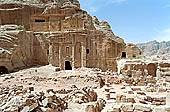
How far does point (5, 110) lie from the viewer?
23.8 feet

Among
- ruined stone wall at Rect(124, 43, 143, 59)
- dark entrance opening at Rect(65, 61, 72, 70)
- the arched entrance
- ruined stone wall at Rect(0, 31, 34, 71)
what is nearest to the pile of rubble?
ruined stone wall at Rect(0, 31, 34, 71)

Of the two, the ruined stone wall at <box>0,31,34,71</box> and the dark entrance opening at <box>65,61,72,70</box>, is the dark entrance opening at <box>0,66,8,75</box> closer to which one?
the ruined stone wall at <box>0,31,34,71</box>

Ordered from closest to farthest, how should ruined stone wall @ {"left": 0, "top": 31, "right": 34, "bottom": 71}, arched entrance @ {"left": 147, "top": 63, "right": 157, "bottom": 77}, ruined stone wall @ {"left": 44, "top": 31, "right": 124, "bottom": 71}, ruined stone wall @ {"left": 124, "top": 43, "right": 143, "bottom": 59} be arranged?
ruined stone wall @ {"left": 0, "top": 31, "right": 34, "bottom": 71}
arched entrance @ {"left": 147, "top": 63, "right": 157, "bottom": 77}
ruined stone wall @ {"left": 44, "top": 31, "right": 124, "bottom": 71}
ruined stone wall @ {"left": 124, "top": 43, "right": 143, "bottom": 59}

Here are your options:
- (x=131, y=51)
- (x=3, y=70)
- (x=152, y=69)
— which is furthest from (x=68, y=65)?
(x=152, y=69)

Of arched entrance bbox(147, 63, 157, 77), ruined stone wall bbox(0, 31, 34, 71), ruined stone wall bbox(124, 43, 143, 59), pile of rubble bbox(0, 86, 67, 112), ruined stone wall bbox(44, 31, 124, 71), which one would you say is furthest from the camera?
ruined stone wall bbox(124, 43, 143, 59)

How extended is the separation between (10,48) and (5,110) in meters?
18.8

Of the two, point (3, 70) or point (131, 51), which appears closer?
point (3, 70)

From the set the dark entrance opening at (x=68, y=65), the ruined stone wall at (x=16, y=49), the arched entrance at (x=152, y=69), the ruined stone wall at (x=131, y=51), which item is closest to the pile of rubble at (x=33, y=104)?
the ruined stone wall at (x=16, y=49)

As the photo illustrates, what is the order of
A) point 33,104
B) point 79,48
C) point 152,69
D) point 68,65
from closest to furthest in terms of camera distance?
point 33,104 < point 152,69 < point 79,48 < point 68,65

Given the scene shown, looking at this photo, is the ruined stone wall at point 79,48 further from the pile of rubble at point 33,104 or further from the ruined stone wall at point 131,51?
the pile of rubble at point 33,104

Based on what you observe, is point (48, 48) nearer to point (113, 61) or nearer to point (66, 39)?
point (66, 39)

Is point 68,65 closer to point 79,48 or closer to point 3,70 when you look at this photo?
point 79,48

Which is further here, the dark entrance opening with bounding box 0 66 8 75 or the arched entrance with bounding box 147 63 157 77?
the arched entrance with bounding box 147 63 157 77

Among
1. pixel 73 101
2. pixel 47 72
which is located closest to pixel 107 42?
pixel 47 72
